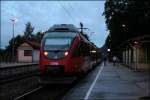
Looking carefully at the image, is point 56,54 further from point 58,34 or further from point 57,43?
point 58,34

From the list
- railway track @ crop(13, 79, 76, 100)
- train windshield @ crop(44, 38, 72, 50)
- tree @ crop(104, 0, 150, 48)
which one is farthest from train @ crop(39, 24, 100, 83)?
tree @ crop(104, 0, 150, 48)

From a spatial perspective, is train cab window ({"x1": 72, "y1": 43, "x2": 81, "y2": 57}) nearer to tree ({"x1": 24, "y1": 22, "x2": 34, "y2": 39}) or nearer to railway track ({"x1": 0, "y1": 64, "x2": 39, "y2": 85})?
railway track ({"x1": 0, "y1": 64, "x2": 39, "y2": 85})

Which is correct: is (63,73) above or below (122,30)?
below

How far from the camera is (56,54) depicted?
2506cm

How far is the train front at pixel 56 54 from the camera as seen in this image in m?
24.6

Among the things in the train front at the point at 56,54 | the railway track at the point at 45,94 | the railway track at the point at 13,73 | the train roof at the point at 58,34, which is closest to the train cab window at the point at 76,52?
the train front at the point at 56,54

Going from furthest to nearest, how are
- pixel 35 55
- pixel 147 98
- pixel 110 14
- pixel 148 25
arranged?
pixel 35 55 → pixel 110 14 → pixel 148 25 → pixel 147 98

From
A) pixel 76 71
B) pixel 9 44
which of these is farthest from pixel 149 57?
pixel 9 44

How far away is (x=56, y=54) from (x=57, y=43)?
0.85 meters

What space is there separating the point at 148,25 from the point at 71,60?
4199 centimetres

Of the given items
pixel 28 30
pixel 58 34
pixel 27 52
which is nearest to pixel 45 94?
pixel 58 34

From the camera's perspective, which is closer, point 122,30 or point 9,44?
point 122,30

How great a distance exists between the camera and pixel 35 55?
8925cm

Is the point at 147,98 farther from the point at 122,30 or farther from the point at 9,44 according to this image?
the point at 9,44
